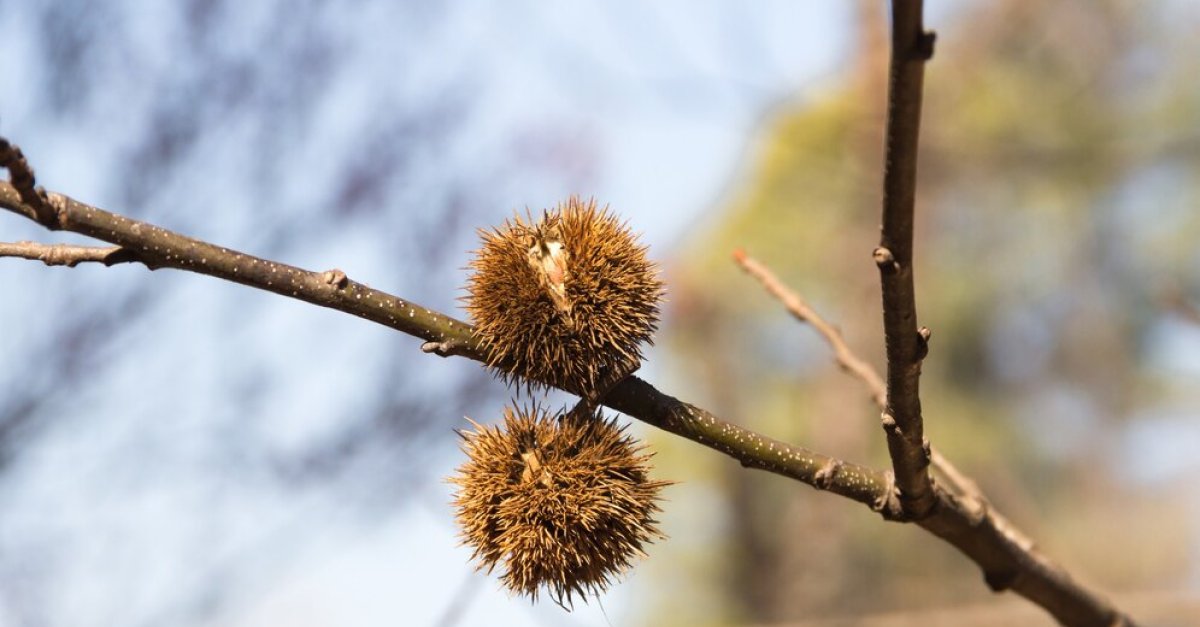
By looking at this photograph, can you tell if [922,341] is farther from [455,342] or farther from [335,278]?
[335,278]

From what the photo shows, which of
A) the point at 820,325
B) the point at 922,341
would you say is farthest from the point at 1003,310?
the point at 922,341

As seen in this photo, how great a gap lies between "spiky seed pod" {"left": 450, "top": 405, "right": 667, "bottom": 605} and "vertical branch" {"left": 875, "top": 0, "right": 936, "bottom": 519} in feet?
1.02

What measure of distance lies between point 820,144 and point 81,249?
10095 mm

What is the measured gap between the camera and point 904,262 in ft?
3.46

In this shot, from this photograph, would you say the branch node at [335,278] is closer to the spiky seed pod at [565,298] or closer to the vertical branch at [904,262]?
the spiky seed pod at [565,298]

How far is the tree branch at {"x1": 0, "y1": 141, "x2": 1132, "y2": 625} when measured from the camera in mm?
1079

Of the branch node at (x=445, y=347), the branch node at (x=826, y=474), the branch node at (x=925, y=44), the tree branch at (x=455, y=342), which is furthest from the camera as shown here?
the branch node at (x=826, y=474)

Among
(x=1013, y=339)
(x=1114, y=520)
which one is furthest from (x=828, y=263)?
(x=1114, y=520)

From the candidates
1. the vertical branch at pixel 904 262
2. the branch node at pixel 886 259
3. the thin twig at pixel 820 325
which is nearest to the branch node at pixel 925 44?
the vertical branch at pixel 904 262

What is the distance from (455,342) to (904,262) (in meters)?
0.50

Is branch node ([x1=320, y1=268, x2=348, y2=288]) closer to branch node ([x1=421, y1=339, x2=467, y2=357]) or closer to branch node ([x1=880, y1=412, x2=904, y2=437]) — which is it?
branch node ([x1=421, y1=339, x2=467, y2=357])

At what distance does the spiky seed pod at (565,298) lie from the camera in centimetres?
124

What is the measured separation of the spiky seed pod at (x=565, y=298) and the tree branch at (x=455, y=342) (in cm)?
4

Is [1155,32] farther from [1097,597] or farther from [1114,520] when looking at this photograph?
[1097,597]
